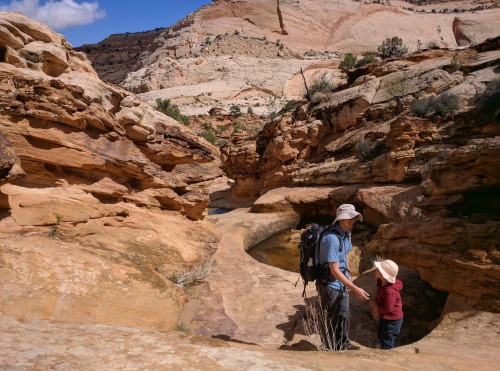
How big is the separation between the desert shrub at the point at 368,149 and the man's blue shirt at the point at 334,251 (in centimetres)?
1099

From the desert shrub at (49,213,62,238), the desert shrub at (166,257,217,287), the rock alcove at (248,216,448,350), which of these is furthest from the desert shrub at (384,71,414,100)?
the desert shrub at (49,213,62,238)

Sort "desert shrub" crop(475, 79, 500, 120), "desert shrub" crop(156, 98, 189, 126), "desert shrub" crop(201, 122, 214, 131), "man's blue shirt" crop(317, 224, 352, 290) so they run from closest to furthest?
"man's blue shirt" crop(317, 224, 352, 290) < "desert shrub" crop(475, 79, 500, 120) < "desert shrub" crop(156, 98, 189, 126) < "desert shrub" crop(201, 122, 214, 131)

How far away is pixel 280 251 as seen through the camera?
12.3m

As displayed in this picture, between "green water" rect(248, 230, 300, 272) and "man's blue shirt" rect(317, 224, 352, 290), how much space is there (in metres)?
6.37

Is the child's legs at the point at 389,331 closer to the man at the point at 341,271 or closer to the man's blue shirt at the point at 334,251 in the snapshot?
the man at the point at 341,271

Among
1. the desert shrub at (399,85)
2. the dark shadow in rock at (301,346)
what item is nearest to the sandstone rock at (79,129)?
the dark shadow in rock at (301,346)

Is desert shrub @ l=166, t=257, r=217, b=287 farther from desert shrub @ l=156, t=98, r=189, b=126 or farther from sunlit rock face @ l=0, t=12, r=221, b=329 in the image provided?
desert shrub @ l=156, t=98, r=189, b=126

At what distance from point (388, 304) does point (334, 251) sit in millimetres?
997

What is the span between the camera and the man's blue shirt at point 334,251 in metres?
3.84

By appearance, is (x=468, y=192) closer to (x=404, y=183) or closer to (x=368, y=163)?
(x=404, y=183)

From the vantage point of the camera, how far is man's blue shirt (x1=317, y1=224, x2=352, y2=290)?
3.84m

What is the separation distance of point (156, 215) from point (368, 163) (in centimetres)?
936

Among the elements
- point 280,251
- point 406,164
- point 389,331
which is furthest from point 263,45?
point 389,331

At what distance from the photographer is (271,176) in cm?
1920
